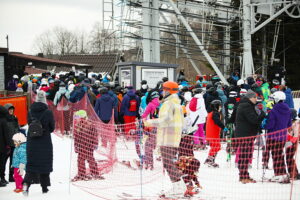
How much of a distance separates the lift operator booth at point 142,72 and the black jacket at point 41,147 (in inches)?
360

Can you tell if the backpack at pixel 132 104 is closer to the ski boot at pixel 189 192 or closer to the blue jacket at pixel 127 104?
the blue jacket at pixel 127 104

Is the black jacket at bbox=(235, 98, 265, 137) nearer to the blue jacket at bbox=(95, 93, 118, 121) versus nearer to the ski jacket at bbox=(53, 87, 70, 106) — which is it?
the blue jacket at bbox=(95, 93, 118, 121)

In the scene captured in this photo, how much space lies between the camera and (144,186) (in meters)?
9.26

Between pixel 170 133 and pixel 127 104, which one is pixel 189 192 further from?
pixel 127 104

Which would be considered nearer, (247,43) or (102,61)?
(247,43)

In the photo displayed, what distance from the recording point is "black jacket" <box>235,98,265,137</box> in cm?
923

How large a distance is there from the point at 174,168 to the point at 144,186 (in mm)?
1526

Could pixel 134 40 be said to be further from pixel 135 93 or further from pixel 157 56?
pixel 135 93

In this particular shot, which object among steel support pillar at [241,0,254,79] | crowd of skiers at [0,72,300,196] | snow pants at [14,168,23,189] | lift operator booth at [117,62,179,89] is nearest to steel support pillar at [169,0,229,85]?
steel support pillar at [241,0,254,79]

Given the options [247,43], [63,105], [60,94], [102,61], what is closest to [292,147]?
[63,105]

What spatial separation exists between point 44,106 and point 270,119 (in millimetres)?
4297

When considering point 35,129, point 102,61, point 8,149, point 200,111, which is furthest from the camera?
point 102,61

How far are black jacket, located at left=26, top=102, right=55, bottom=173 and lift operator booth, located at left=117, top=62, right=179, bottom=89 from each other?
9.13m

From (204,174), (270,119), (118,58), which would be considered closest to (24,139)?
(204,174)
